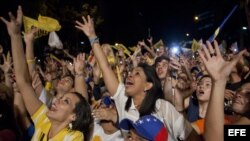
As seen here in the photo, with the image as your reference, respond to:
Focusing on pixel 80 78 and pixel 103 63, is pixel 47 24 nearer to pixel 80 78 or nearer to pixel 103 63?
pixel 80 78

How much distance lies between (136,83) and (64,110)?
0.90 m

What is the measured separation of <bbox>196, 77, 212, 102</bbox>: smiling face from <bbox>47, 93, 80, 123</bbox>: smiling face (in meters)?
1.65

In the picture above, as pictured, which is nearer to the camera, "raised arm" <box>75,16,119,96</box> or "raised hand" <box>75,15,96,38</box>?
"raised arm" <box>75,16,119,96</box>

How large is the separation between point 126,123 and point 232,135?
0.84m

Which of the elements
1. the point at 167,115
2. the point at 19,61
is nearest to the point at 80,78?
the point at 19,61

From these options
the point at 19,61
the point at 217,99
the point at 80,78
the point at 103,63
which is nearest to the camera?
the point at 217,99

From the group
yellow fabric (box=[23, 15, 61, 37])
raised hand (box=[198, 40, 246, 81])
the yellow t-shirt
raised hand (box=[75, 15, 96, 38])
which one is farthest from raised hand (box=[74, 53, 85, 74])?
raised hand (box=[198, 40, 246, 81])

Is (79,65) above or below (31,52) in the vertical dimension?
below

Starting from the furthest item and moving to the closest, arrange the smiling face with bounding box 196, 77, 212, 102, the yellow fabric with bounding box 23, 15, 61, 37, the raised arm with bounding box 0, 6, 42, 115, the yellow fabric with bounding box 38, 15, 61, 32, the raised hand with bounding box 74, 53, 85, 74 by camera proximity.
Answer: the yellow fabric with bounding box 38, 15, 61, 32
the yellow fabric with bounding box 23, 15, 61, 37
the raised hand with bounding box 74, 53, 85, 74
the smiling face with bounding box 196, 77, 212, 102
the raised arm with bounding box 0, 6, 42, 115

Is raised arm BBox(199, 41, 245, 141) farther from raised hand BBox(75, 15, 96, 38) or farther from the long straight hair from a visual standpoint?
raised hand BBox(75, 15, 96, 38)

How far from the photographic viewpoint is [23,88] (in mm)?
4895

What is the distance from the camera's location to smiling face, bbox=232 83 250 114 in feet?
14.7

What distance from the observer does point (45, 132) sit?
4.52 meters

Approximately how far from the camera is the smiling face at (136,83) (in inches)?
195
